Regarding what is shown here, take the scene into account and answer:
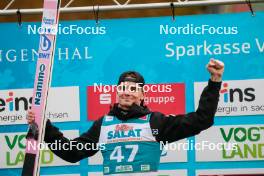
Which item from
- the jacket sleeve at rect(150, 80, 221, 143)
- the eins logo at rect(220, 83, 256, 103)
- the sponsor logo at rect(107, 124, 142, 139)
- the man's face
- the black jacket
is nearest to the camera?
the jacket sleeve at rect(150, 80, 221, 143)

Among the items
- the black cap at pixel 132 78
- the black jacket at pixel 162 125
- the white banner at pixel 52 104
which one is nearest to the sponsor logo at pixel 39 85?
the black jacket at pixel 162 125

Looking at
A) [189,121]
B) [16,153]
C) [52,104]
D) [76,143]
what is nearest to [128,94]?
[189,121]

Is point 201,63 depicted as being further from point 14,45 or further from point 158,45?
point 14,45

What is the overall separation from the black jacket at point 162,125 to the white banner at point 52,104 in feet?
1.29

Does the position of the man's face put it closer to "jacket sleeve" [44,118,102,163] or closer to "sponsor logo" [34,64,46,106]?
"jacket sleeve" [44,118,102,163]

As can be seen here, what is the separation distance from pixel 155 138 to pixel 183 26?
3.57ft

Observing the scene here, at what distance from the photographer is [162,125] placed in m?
4.75

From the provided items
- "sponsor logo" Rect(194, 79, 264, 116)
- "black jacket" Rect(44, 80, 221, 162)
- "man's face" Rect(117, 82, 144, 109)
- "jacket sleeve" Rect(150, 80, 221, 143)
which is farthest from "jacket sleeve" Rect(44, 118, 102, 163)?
"sponsor logo" Rect(194, 79, 264, 116)

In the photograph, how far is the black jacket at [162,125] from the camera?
14.2ft

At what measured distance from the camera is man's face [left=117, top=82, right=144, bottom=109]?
4.69 metres

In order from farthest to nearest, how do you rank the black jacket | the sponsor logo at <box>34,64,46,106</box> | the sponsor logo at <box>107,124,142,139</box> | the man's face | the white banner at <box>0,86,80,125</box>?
1. the white banner at <box>0,86,80,125</box>
2. the sponsor logo at <box>107,124,142,139</box>
3. the man's face
4. the black jacket
5. the sponsor logo at <box>34,64,46,106</box>

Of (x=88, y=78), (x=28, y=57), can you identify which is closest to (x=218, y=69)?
(x=88, y=78)

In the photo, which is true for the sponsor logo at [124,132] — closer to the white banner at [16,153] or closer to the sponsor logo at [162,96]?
the sponsor logo at [162,96]

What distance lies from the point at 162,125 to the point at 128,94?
14.1 inches
